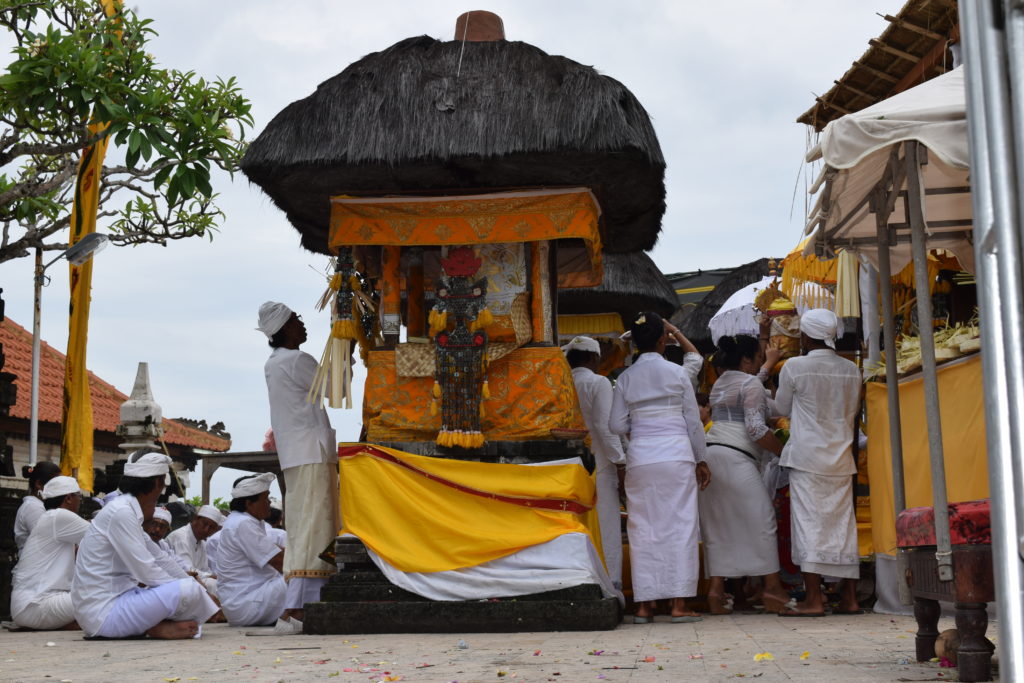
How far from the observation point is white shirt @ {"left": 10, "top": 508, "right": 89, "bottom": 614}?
8.42m

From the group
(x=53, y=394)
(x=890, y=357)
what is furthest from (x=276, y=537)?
(x=53, y=394)

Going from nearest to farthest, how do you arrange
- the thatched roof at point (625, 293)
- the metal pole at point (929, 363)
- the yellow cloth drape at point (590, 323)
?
the metal pole at point (929, 363) < the thatched roof at point (625, 293) < the yellow cloth drape at point (590, 323)

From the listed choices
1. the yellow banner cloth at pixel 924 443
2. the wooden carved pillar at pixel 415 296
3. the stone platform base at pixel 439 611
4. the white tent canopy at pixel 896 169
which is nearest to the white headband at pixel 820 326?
the yellow banner cloth at pixel 924 443

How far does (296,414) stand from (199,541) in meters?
4.10

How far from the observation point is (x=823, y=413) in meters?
7.36

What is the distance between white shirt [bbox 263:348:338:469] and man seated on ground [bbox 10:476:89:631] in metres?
2.06

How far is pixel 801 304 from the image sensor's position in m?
9.52

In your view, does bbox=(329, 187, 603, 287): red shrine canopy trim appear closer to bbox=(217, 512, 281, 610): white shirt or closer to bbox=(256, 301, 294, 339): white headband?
bbox=(256, 301, 294, 339): white headband

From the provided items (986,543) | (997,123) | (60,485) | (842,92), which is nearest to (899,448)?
(986,543)

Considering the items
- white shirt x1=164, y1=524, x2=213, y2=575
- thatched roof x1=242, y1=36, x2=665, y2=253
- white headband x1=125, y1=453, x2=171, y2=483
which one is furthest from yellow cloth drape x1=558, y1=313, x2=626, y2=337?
white headband x1=125, y1=453, x2=171, y2=483

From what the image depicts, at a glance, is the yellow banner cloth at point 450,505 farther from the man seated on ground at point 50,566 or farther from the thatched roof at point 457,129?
the man seated on ground at point 50,566

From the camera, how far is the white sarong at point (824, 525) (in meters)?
Result: 7.22

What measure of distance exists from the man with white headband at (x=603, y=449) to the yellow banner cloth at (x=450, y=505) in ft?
2.82

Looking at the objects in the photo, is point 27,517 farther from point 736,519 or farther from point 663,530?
point 736,519
